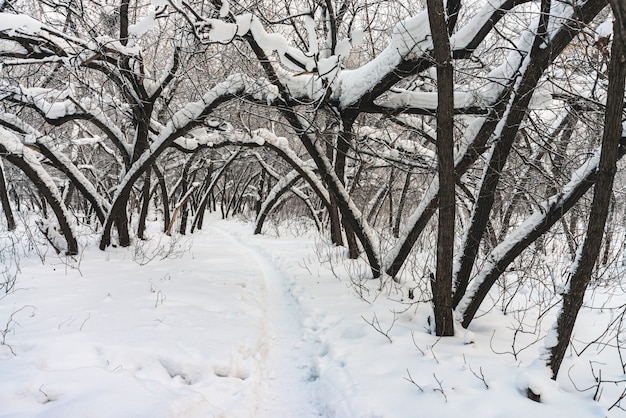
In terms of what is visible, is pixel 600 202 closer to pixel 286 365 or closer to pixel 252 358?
pixel 286 365

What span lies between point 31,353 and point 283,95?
4852 millimetres

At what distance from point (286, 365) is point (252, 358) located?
383mm

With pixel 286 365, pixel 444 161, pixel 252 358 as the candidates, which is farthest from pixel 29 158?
pixel 444 161

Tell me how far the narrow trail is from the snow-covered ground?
0.7 inches

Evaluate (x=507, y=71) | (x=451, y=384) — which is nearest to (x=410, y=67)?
(x=507, y=71)

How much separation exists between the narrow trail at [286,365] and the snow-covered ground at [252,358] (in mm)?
17

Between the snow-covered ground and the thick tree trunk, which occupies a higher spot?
the thick tree trunk

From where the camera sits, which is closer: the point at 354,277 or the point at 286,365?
the point at 286,365

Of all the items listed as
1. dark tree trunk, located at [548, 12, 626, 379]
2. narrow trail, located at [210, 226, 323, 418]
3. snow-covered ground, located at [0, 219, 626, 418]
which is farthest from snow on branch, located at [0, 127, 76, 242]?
dark tree trunk, located at [548, 12, 626, 379]

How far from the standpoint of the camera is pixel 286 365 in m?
4.16

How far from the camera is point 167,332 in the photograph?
4.27 metres

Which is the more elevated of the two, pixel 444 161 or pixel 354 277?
pixel 444 161

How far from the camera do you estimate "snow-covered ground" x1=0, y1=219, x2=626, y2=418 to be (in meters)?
2.85

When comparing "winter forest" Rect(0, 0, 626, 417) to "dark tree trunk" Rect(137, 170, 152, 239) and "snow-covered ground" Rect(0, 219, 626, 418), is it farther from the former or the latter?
"dark tree trunk" Rect(137, 170, 152, 239)
